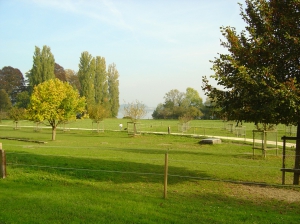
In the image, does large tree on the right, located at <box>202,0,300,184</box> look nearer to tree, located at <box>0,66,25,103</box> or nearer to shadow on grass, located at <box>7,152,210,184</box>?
shadow on grass, located at <box>7,152,210,184</box>

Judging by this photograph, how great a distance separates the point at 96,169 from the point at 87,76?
247 ft

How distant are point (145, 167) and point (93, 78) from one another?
251 feet

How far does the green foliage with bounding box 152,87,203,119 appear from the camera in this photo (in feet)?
313

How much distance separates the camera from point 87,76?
8556 cm

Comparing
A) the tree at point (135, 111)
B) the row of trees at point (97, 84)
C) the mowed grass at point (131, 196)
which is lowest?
the mowed grass at point (131, 196)

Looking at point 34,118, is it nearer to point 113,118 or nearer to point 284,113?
point 284,113

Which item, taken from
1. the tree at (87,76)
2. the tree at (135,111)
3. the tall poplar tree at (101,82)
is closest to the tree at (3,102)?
the tree at (87,76)

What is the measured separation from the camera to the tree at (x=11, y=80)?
100 metres

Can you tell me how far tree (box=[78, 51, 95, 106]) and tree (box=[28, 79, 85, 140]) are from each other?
151 ft

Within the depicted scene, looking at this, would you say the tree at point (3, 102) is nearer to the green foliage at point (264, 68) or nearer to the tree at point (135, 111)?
the tree at point (135, 111)

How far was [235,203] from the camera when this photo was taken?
8492 millimetres

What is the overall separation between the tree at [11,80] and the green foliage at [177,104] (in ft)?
146

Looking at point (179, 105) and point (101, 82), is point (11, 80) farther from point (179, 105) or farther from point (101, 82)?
point (179, 105)

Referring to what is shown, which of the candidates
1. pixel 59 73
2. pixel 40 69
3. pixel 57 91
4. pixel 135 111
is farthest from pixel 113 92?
pixel 57 91
